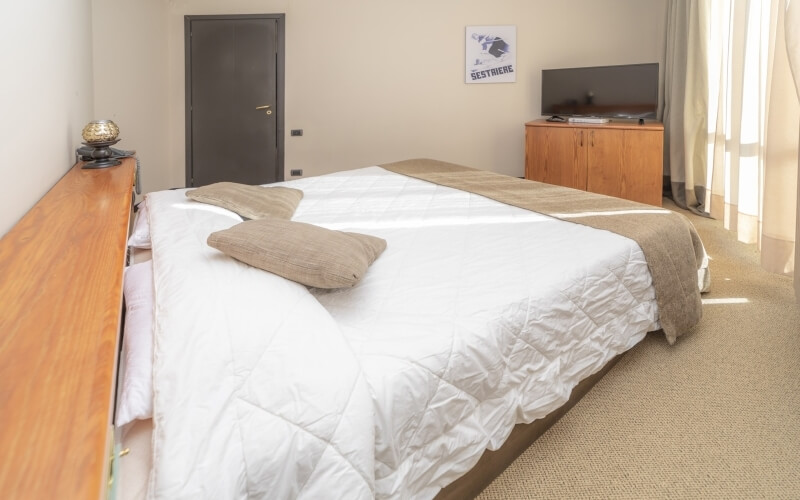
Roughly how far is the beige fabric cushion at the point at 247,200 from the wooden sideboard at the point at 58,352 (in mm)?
556

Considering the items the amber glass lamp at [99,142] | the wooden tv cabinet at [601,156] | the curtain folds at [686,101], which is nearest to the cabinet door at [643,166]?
the wooden tv cabinet at [601,156]

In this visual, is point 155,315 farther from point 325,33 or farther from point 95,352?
point 325,33

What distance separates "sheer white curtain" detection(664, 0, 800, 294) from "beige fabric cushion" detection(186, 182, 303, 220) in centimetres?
238

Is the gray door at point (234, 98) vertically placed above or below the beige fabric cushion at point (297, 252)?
above

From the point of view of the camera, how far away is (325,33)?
18.3 feet

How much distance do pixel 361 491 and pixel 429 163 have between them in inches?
115

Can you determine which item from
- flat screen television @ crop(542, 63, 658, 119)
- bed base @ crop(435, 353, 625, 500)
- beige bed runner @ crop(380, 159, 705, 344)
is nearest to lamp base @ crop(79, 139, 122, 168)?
beige bed runner @ crop(380, 159, 705, 344)

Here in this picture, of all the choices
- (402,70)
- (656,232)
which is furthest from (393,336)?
(402,70)

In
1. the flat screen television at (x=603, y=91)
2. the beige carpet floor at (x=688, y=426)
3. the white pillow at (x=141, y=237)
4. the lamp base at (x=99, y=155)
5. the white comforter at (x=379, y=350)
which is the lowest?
the beige carpet floor at (x=688, y=426)

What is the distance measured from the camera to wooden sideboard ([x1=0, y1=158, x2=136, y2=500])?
0.64m

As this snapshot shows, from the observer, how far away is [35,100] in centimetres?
207

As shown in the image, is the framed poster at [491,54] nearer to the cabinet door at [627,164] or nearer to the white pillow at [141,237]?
the cabinet door at [627,164]

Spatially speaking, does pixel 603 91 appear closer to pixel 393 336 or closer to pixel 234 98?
pixel 234 98

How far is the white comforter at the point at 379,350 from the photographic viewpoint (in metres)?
0.98
